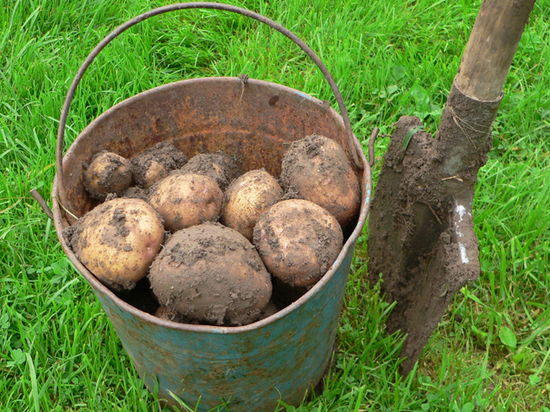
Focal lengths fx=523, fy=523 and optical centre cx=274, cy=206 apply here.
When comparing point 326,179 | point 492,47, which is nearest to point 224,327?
point 326,179

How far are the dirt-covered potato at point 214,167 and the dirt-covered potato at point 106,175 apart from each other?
25cm

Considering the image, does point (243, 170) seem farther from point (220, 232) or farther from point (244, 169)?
point (220, 232)

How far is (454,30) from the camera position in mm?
3469

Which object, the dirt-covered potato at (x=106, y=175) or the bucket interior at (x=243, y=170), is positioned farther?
the dirt-covered potato at (x=106, y=175)

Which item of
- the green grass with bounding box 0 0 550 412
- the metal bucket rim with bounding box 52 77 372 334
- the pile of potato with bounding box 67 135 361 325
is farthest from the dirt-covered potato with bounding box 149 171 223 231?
the green grass with bounding box 0 0 550 412

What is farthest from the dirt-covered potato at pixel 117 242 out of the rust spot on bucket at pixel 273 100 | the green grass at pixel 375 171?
the rust spot on bucket at pixel 273 100

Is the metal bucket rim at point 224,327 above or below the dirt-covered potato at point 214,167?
above

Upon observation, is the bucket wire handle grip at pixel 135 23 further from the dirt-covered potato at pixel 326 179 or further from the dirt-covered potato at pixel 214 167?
the dirt-covered potato at pixel 214 167

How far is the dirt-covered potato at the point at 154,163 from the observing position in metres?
2.30

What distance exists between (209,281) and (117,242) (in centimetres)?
35

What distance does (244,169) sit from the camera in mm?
2617

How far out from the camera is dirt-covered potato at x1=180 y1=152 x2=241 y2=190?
2.28 meters

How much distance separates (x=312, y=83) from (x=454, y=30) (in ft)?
3.55

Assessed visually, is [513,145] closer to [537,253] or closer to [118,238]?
[537,253]
